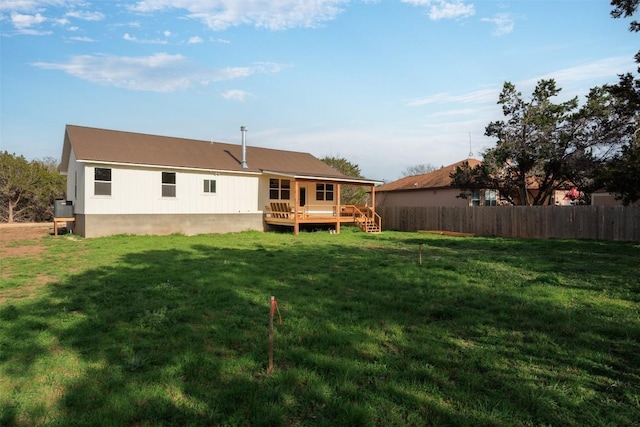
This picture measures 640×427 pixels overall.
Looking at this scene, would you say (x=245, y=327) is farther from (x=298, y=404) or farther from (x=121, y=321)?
(x=298, y=404)

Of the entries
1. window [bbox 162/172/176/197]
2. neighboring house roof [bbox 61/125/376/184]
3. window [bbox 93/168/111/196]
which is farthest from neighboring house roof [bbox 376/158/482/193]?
window [bbox 93/168/111/196]

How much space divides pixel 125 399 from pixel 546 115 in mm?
22185

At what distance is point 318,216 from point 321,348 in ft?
58.7

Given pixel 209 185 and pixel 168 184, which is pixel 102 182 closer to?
pixel 168 184

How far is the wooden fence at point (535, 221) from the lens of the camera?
1639 centimetres

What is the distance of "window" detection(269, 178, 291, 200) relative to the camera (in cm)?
2286

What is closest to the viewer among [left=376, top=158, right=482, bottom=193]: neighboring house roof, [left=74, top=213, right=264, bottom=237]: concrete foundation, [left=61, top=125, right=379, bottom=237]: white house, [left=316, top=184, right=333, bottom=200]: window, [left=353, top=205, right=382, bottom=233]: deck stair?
[left=74, top=213, right=264, bottom=237]: concrete foundation

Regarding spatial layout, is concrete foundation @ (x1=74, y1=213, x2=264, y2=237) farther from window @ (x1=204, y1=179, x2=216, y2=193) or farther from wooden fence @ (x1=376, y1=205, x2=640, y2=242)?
wooden fence @ (x1=376, y1=205, x2=640, y2=242)

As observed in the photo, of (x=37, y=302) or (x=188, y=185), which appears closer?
(x=37, y=302)

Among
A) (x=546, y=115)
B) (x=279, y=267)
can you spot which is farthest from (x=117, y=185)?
(x=546, y=115)

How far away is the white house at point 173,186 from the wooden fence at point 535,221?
385cm

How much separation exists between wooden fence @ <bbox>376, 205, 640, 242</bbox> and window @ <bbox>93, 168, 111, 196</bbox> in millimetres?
16191

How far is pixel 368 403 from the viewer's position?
3205 millimetres

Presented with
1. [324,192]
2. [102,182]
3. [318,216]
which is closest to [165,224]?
[102,182]
